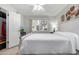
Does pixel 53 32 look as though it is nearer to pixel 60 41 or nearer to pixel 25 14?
pixel 60 41

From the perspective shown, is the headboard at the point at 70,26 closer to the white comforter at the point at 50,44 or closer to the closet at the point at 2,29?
the white comforter at the point at 50,44

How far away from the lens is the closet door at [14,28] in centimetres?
196

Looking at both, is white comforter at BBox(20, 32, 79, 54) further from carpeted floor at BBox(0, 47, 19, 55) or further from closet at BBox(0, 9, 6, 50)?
closet at BBox(0, 9, 6, 50)

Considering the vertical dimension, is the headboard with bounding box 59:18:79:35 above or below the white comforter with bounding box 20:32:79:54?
above

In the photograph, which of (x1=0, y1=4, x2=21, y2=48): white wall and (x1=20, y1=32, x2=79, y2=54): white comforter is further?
(x1=0, y1=4, x2=21, y2=48): white wall

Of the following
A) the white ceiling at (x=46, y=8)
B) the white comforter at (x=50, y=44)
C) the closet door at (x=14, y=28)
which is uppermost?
the white ceiling at (x=46, y=8)

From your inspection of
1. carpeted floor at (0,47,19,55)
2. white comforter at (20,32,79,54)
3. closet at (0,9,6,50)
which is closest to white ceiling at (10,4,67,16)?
closet at (0,9,6,50)

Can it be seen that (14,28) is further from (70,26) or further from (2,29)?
(70,26)

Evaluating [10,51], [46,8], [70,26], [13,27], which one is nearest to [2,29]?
[13,27]

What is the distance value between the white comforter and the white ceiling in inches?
15.3

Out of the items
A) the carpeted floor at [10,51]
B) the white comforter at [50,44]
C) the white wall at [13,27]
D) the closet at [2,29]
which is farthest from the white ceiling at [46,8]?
the carpeted floor at [10,51]

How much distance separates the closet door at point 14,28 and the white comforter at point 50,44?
0.20m

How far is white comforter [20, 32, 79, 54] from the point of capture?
5.98 feet

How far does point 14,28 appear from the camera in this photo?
2002 mm
